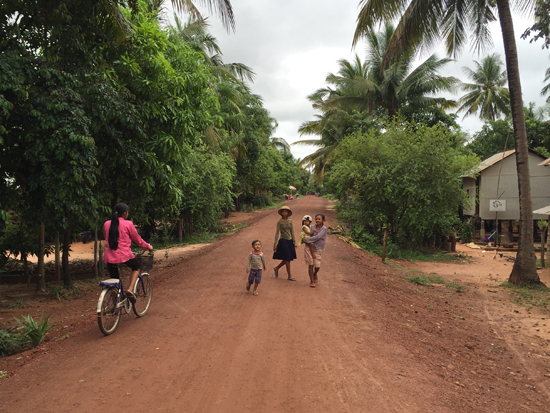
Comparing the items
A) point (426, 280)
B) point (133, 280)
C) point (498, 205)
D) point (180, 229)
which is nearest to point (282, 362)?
point (133, 280)

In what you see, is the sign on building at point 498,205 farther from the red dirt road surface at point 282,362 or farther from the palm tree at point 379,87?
the red dirt road surface at point 282,362

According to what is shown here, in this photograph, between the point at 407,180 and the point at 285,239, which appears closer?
the point at 285,239

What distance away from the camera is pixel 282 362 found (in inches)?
167

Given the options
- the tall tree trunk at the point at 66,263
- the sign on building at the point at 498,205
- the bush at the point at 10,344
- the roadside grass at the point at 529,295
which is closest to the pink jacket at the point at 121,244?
the bush at the point at 10,344

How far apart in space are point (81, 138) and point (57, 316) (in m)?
3.22

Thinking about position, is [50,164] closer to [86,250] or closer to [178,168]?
[178,168]

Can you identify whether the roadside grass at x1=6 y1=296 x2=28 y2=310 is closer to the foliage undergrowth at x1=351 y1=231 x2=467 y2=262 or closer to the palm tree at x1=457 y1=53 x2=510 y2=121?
the foliage undergrowth at x1=351 y1=231 x2=467 y2=262

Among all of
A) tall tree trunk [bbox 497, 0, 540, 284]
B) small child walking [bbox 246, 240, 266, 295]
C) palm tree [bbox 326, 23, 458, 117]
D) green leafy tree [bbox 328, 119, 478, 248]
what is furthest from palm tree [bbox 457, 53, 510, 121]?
small child walking [bbox 246, 240, 266, 295]

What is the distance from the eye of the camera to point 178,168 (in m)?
9.43

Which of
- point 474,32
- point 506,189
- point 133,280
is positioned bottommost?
point 133,280

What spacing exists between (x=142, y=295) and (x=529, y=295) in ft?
29.2

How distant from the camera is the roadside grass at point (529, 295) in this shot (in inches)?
335

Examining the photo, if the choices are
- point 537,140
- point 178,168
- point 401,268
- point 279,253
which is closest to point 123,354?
point 279,253

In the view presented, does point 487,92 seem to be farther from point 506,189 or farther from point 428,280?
point 428,280
